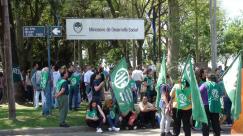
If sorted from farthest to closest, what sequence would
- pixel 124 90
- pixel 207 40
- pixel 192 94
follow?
pixel 207 40, pixel 124 90, pixel 192 94

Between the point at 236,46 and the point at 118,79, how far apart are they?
57.3 meters

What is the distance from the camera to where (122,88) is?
16.0 meters

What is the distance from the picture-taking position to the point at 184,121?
38.6ft

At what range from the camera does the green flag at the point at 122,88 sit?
15.8 metres

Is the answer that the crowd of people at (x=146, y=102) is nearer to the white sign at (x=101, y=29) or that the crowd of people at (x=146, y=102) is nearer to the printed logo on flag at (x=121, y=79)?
the printed logo on flag at (x=121, y=79)

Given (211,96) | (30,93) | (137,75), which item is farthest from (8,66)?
(137,75)

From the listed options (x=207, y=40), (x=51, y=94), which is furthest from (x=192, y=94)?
(x=207, y=40)

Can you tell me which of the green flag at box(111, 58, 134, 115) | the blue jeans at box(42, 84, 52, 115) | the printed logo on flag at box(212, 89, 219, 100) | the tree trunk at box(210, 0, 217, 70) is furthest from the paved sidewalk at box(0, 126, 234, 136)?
the tree trunk at box(210, 0, 217, 70)

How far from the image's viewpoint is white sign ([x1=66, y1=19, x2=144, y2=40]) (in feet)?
76.1

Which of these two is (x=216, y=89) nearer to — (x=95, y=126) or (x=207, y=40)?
(x=95, y=126)

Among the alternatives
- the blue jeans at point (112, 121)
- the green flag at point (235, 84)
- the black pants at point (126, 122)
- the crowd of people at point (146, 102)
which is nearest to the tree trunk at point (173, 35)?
the crowd of people at point (146, 102)

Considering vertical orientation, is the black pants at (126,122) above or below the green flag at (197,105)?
below

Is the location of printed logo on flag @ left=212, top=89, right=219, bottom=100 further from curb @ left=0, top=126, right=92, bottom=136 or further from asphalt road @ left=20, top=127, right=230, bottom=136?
curb @ left=0, top=126, right=92, bottom=136

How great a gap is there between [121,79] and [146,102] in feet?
3.49
